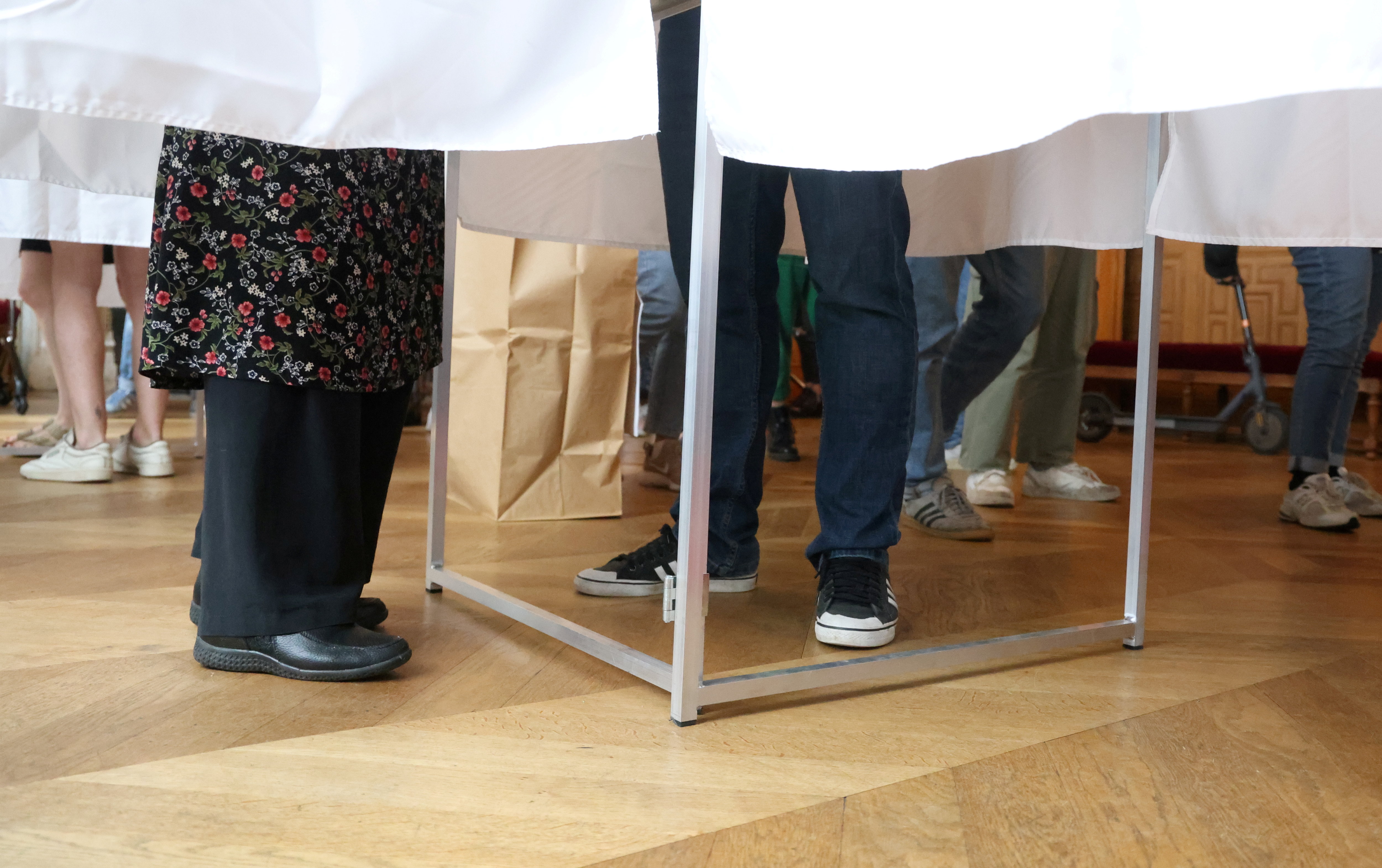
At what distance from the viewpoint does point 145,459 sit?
2127 mm

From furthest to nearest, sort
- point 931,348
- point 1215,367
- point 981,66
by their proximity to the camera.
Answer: point 1215,367 < point 931,348 < point 981,66

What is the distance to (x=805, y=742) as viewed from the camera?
31.5 inches

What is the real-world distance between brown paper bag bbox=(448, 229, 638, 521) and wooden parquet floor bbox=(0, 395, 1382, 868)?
329 mm

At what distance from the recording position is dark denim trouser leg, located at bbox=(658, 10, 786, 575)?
1129 mm

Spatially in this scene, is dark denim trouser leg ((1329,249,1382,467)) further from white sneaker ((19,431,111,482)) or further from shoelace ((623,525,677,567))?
white sneaker ((19,431,111,482))

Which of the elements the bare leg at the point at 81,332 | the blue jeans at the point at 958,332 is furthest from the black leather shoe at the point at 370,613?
the bare leg at the point at 81,332

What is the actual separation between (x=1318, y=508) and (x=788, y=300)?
5.68 ft

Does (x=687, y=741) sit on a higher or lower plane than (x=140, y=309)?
lower

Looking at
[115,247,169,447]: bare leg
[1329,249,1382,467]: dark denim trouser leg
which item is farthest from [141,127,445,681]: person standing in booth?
[1329,249,1382,467]: dark denim trouser leg

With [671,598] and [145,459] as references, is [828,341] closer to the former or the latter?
[671,598]

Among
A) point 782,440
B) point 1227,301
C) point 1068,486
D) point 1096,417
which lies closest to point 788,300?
point 782,440

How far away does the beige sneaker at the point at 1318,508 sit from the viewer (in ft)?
6.02

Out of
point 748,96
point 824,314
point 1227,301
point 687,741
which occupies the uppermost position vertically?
point 1227,301

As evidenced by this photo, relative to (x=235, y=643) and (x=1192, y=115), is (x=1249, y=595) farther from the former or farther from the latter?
(x=235, y=643)
